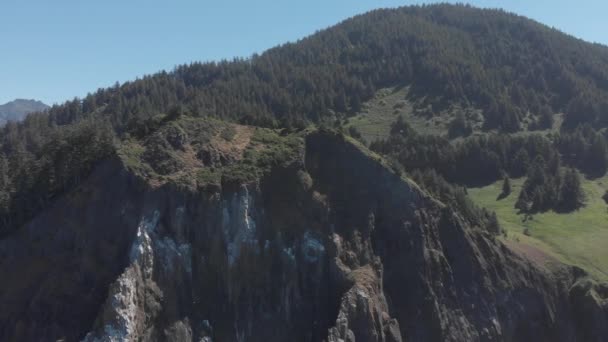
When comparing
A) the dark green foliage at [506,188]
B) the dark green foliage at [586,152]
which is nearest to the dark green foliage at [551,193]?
the dark green foliage at [506,188]

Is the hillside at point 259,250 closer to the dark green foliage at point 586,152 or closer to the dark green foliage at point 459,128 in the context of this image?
the dark green foliage at point 586,152

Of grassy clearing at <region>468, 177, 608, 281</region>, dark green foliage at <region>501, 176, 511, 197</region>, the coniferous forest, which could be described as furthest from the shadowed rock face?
dark green foliage at <region>501, 176, 511, 197</region>

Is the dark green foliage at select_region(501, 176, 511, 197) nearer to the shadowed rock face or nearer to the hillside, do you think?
the hillside

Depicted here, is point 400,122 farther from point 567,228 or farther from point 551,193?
point 567,228

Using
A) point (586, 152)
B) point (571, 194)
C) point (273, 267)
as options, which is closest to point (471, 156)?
point (571, 194)

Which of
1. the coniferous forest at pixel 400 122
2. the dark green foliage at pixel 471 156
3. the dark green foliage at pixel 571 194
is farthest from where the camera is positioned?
the dark green foliage at pixel 471 156
